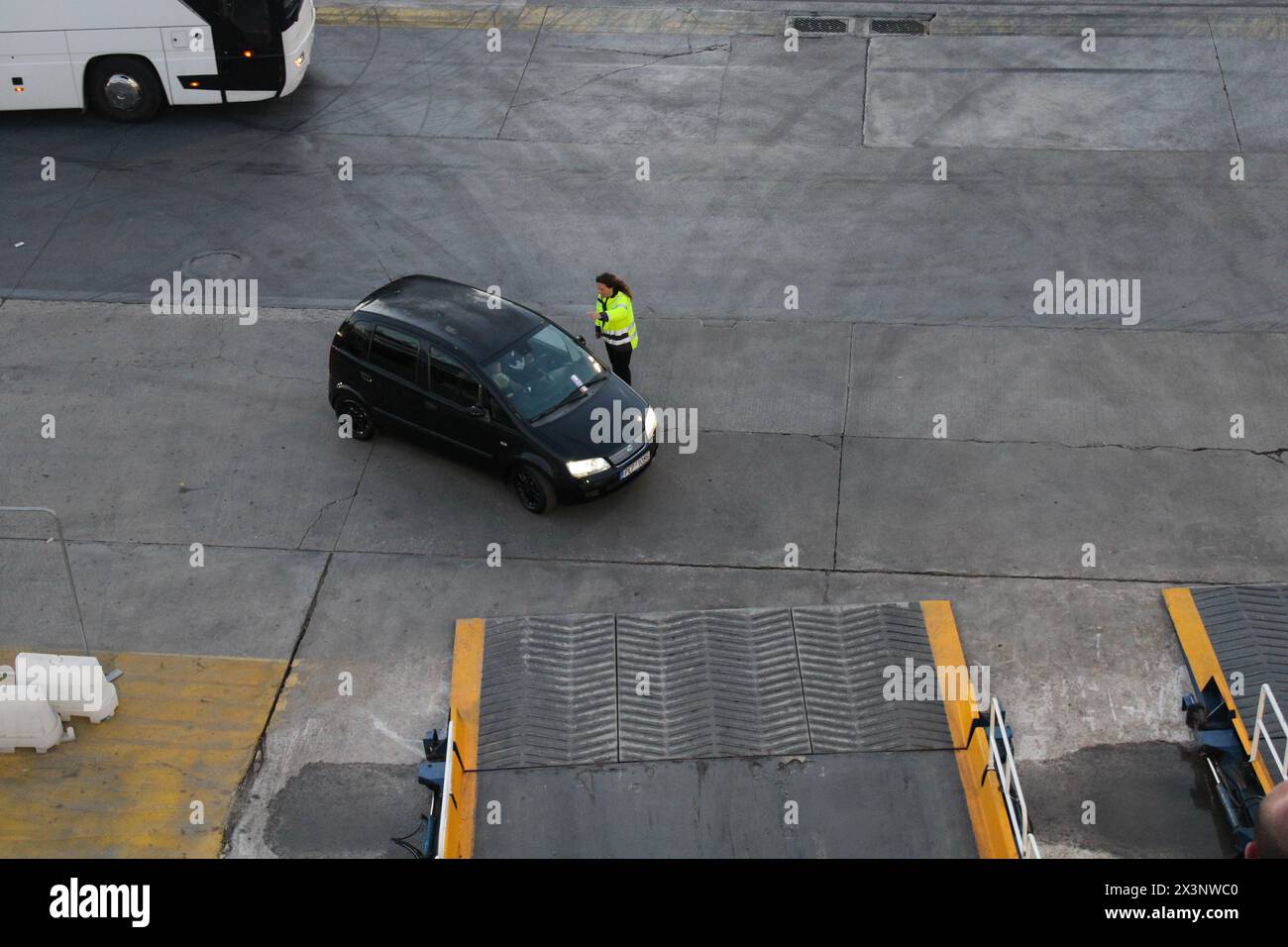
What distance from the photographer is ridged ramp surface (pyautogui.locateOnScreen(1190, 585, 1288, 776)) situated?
37.4ft

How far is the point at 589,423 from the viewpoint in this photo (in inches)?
540

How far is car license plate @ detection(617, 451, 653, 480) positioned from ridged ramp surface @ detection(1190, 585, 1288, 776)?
517 centimetres

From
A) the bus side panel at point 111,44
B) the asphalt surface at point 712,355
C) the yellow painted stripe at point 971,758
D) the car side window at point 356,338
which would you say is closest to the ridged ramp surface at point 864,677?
the yellow painted stripe at point 971,758

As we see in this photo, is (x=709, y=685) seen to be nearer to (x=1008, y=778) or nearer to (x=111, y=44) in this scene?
(x=1008, y=778)

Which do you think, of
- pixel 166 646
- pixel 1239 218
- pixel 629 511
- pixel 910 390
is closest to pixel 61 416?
pixel 166 646

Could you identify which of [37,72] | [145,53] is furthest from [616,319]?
[37,72]

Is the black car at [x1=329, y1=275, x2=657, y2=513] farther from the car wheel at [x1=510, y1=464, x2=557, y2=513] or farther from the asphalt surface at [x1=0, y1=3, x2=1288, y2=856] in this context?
the asphalt surface at [x1=0, y1=3, x2=1288, y2=856]

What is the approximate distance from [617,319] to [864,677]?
4.72 metres

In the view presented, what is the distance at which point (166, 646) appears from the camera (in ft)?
41.5

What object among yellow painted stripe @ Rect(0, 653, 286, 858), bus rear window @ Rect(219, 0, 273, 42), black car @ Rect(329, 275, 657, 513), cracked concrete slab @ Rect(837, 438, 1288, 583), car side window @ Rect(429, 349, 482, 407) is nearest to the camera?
yellow painted stripe @ Rect(0, 653, 286, 858)

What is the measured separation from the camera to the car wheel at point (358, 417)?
14.8 m

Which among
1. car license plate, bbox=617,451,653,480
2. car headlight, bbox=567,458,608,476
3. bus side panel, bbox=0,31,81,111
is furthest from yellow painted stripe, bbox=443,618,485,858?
bus side panel, bbox=0,31,81,111

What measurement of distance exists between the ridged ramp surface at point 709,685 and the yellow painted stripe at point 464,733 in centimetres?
122

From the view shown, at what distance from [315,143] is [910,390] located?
10.0 m
